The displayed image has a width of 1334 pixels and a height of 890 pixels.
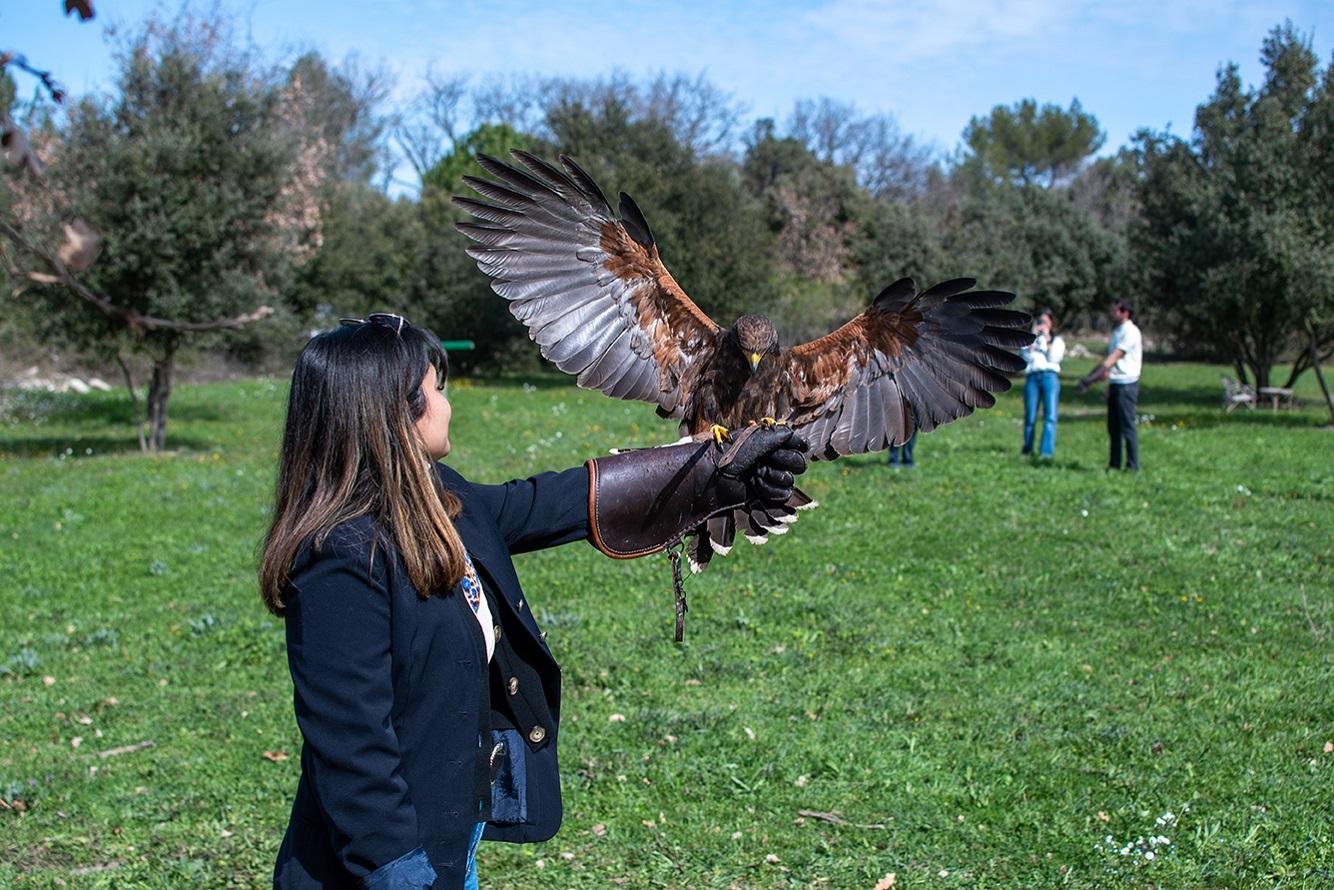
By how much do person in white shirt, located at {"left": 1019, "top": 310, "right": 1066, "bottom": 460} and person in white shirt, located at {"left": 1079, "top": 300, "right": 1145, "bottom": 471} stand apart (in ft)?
2.66

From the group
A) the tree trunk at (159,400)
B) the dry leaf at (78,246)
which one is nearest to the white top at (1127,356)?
the dry leaf at (78,246)

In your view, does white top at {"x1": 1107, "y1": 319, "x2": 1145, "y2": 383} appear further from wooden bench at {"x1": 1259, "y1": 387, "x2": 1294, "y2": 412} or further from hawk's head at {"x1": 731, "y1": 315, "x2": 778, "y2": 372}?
wooden bench at {"x1": 1259, "y1": 387, "x2": 1294, "y2": 412}

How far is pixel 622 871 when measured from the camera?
4.32 meters

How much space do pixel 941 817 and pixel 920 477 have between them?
23.1 feet

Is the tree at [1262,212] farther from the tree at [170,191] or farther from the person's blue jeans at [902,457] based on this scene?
the tree at [170,191]

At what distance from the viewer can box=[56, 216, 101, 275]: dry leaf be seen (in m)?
1.85

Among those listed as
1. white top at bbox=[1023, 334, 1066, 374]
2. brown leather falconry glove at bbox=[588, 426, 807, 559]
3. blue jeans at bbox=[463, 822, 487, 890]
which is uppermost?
white top at bbox=[1023, 334, 1066, 374]

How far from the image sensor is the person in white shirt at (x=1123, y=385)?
11.6m

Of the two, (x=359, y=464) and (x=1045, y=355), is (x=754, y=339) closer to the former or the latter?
(x=359, y=464)

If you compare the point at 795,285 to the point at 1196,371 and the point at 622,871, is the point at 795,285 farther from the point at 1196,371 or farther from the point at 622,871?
the point at 622,871

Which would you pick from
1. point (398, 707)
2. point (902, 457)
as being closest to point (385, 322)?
point (398, 707)

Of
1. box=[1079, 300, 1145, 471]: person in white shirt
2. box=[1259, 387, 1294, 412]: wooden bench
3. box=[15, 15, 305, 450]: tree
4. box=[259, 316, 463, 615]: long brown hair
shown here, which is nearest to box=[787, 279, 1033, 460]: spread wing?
box=[259, 316, 463, 615]: long brown hair

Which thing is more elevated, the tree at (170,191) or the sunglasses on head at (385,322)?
the tree at (170,191)

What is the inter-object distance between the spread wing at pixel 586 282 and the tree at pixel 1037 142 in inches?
2263
